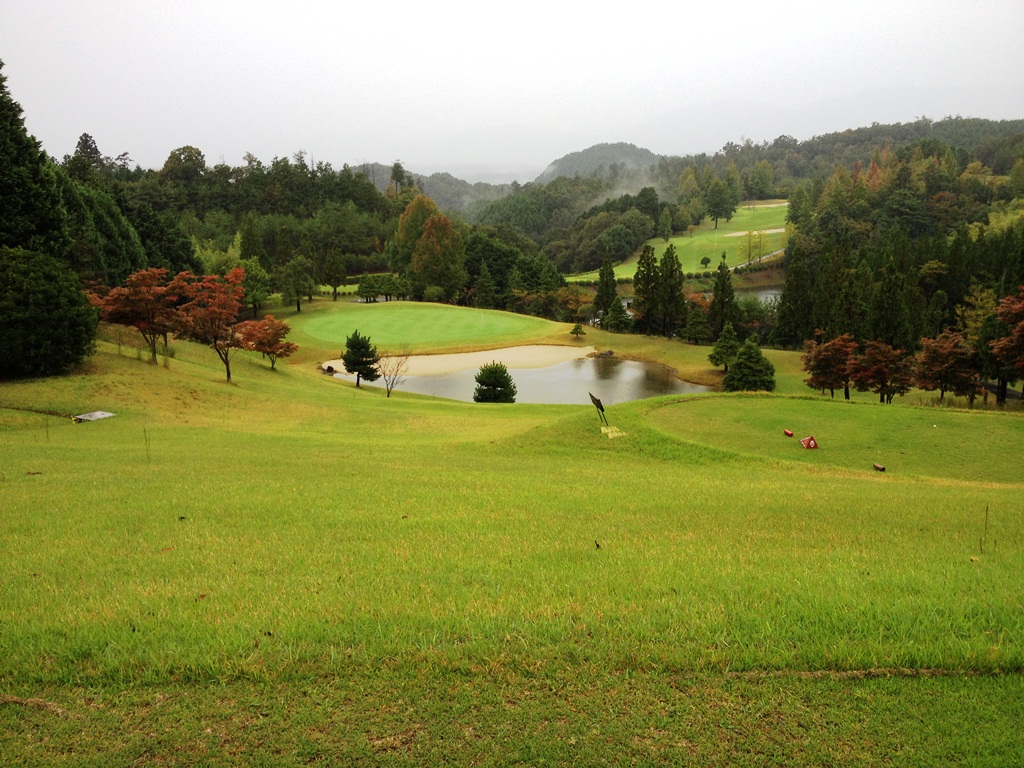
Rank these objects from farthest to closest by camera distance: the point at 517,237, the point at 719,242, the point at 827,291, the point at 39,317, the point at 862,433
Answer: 1. the point at 719,242
2. the point at 517,237
3. the point at 827,291
4. the point at 39,317
5. the point at 862,433

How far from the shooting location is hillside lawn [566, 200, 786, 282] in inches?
4336

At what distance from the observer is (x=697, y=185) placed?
165 metres

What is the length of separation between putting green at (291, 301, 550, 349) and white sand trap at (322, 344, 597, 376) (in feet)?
10.6

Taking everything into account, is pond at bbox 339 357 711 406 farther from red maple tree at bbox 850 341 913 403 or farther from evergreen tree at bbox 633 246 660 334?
red maple tree at bbox 850 341 913 403

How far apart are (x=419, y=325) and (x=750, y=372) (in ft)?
110

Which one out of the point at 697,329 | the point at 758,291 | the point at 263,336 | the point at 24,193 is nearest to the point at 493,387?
the point at 263,336

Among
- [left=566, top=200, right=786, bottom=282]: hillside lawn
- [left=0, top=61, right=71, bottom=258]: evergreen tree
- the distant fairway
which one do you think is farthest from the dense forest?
the distant fairway

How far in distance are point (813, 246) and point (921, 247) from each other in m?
26.6

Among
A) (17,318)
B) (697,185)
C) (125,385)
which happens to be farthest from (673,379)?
(697,185)

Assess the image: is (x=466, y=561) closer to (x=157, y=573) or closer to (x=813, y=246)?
(x=157, y=573)

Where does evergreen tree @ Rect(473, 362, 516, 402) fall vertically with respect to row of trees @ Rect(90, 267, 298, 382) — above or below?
below

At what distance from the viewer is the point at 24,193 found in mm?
27281

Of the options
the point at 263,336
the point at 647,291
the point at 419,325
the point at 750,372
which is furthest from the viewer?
the point at 419,325

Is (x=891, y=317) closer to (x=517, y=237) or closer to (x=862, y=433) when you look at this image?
(x=862, y=433)
